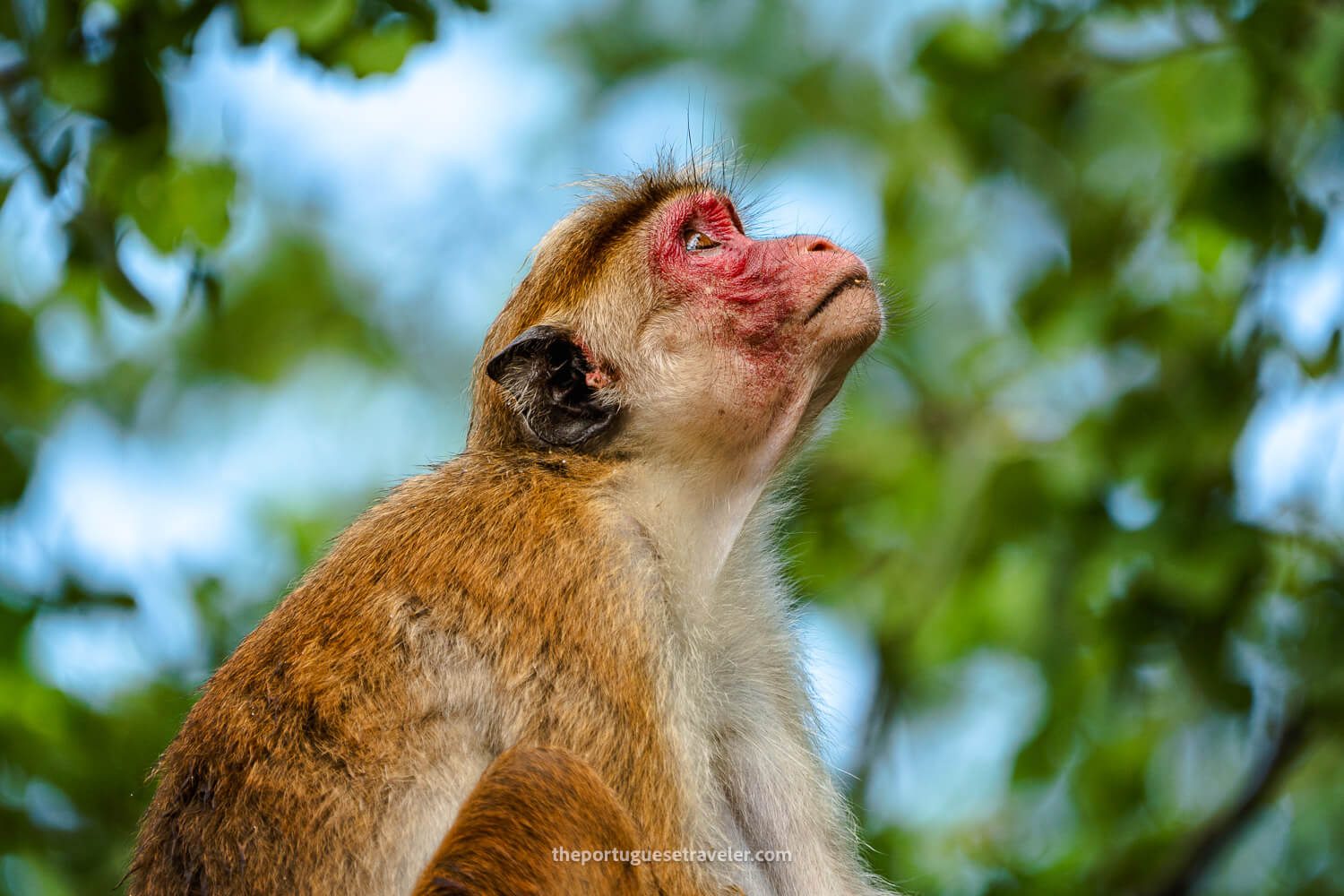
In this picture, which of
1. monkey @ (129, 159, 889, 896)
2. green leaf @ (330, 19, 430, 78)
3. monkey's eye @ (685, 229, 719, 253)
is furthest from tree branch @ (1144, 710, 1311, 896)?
green leaf @ (330, 19, 430, 78)

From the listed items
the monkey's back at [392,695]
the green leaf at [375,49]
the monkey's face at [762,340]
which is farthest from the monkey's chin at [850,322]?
the green leaf at [375,49]

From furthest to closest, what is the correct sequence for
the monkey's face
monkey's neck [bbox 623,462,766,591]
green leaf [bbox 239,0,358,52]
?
the monkey's face < green leaf [bbox 239,0,358,52] < monkey's neck [bbox 623,462,766,591]

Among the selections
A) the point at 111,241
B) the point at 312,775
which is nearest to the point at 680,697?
the point at 312,775

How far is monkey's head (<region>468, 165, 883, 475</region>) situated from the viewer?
18.3 feet

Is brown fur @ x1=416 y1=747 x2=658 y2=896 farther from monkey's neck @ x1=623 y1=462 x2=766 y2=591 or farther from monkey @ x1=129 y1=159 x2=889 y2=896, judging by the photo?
monkey's neck @ x1=623 y1=462 x2=766 y2=591

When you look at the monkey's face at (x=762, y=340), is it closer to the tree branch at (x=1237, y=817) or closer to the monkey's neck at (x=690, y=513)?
the monkey's neck at (x=690, y=513)

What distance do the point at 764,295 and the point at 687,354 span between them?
39cm

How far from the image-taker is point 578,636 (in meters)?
4.89

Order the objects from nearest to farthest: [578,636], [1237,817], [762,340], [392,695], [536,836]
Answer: [536,836] → [392,695] → [578,636] → [762,340] → [1237,817]

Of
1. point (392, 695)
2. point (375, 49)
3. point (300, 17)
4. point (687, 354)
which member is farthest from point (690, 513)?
point (300, 17)

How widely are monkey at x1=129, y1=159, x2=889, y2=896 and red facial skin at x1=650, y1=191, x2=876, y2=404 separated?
10mm

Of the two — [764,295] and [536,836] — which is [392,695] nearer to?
[536,836]

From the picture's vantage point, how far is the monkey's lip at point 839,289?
5605 millimetres

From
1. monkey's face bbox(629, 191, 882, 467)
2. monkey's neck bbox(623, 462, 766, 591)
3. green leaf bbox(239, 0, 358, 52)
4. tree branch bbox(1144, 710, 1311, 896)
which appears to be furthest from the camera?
tree branch bbox(1144, 710, 1311, 896)
